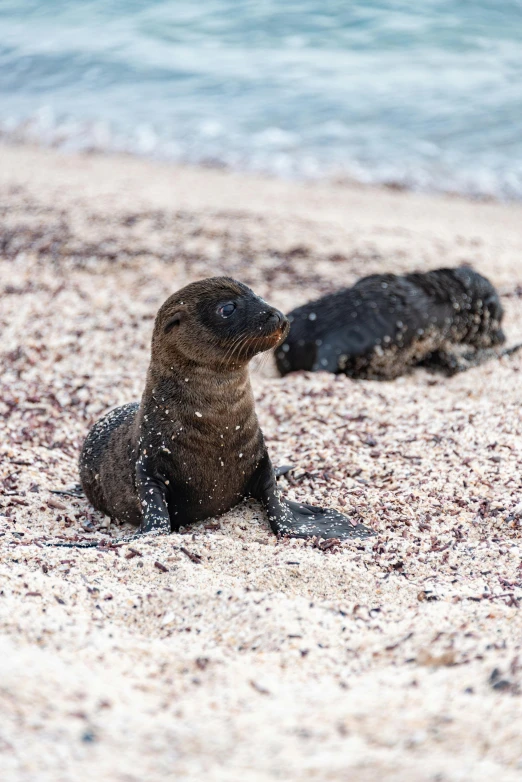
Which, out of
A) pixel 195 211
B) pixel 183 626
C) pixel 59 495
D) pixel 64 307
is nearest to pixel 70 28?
pixel 195 211

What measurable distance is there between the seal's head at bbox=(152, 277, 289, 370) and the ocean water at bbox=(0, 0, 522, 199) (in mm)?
9760

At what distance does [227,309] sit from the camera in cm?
428

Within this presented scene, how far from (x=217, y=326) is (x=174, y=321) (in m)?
0.24

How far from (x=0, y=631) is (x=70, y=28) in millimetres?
22522

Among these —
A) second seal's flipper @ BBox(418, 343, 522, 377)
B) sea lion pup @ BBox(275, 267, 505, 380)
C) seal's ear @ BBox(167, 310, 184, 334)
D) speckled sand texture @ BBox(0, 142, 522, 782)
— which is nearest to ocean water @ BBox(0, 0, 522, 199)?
sea lion pup @ BBox(275, 267, 505, 380)

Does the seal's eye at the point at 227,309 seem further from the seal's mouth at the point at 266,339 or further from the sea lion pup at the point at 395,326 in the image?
the sea lion pup at the point at 395,326

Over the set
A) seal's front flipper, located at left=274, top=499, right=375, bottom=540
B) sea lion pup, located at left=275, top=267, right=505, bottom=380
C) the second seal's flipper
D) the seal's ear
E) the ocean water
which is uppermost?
the seal's ear

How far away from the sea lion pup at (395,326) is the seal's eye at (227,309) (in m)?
2.54

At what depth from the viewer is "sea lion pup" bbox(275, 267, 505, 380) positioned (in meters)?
6.93

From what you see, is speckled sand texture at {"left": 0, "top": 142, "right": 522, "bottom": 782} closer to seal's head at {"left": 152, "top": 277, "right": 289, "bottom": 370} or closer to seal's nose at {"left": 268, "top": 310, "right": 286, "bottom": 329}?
seal's head at {"left": 152, "top": 277, "right": 289, "bottom": 370}

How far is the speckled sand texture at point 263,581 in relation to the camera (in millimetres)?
2357

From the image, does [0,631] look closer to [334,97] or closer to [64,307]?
[64,307]

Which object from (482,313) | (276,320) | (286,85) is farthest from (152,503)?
(286,85)

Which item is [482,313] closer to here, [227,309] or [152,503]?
[227,309]
